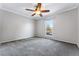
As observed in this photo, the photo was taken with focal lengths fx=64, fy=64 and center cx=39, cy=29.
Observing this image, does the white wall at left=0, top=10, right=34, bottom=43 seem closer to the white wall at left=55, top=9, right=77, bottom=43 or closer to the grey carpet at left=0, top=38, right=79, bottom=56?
the grey carpet at left=0, top=38, right=79, bottom=56

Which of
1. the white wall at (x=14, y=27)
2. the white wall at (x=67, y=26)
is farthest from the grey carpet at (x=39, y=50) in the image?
the white wall at (x=14, y=27)

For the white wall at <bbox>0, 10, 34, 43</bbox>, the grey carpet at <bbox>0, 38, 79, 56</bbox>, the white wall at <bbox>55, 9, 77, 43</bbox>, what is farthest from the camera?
the white wall at <bbox>0, 10, 34, 43</bbox>

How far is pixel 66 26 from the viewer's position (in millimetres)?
4461

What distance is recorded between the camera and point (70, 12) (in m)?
4.21

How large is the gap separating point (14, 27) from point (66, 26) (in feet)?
12.7

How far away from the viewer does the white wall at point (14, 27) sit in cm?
423

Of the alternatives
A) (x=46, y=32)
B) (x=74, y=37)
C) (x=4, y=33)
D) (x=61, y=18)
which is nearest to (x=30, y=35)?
(x=46, y=32)

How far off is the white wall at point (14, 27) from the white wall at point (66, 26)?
275 centimetres

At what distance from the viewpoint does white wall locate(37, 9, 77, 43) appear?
401 centimetres

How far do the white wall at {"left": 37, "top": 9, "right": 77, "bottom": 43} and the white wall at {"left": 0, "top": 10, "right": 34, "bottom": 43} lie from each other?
2.75 m

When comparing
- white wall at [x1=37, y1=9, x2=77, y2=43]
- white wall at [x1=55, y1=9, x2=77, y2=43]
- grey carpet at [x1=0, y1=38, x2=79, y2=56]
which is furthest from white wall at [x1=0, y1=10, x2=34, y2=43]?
white wall at [x1=55, y1=9, x2=77, y2=43]

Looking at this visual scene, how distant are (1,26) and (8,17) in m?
0.83

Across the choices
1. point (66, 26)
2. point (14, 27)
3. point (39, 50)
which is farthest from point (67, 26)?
point (14, 27)

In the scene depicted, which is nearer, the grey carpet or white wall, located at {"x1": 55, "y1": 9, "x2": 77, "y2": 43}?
the grey carpet
